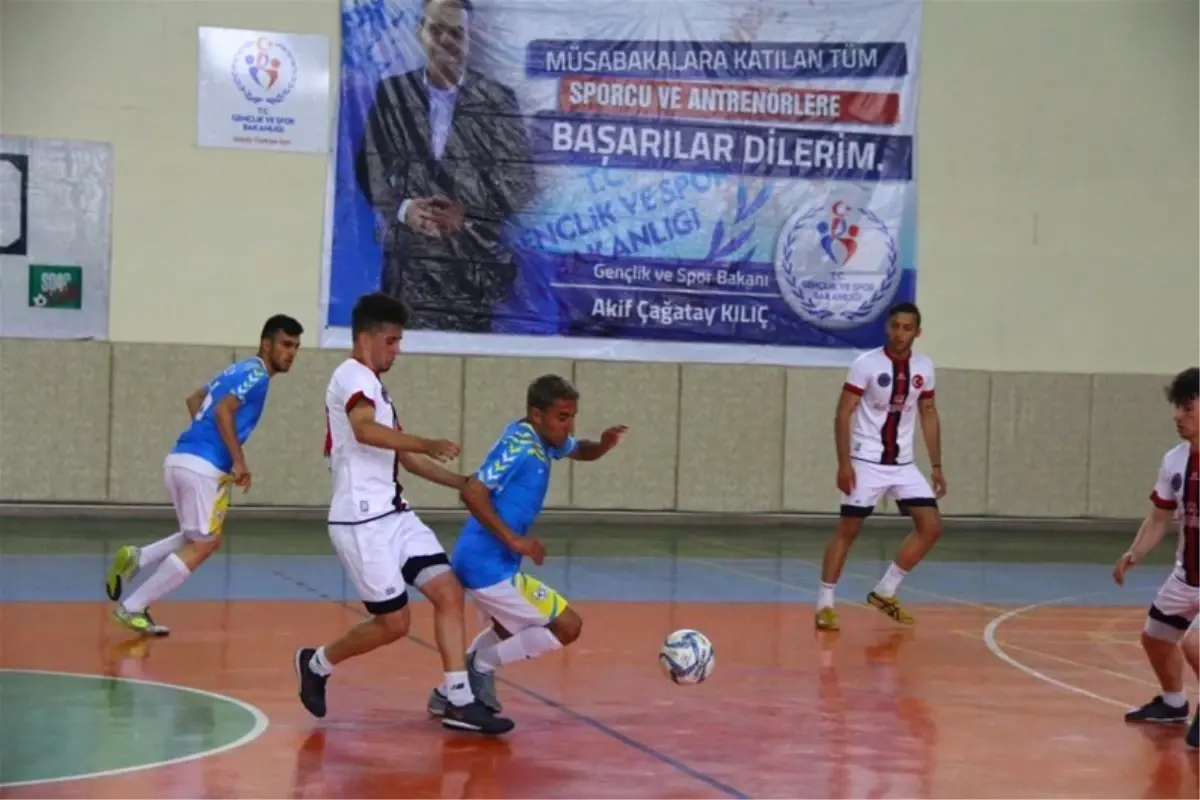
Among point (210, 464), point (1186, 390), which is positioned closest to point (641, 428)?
point (210, 464)

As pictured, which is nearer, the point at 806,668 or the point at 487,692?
the point at 487,692

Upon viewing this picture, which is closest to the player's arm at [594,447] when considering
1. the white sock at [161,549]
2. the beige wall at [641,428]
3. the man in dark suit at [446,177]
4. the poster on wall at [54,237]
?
the white sock at [161,549]

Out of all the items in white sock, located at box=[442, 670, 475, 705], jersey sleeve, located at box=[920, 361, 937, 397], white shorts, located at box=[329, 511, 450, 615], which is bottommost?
white sock, located at box=[442, 670, 475, 705]

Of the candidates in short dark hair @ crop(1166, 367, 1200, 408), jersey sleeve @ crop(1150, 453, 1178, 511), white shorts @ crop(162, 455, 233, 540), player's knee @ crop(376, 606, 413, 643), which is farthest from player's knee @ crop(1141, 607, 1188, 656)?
white shorts @ crop(162, 455, 233, 540)

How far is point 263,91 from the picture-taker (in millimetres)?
18922

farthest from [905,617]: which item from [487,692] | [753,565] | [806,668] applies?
[487,692]

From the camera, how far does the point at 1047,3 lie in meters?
21.0

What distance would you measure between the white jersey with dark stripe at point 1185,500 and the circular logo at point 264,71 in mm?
12159

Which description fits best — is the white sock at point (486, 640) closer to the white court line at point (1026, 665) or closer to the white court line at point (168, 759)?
the white court line at point (168, 759)

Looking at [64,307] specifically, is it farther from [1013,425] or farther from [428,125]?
[1013,425]

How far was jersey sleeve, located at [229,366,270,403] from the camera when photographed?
36.1 feet

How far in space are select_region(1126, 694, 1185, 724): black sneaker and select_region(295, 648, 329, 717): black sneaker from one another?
4.04 m

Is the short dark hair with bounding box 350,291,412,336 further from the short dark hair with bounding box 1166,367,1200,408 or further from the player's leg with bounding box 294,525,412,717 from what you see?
the short dark hair with bounding box 1166,367,1200,408

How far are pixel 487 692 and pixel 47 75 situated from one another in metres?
11.9
